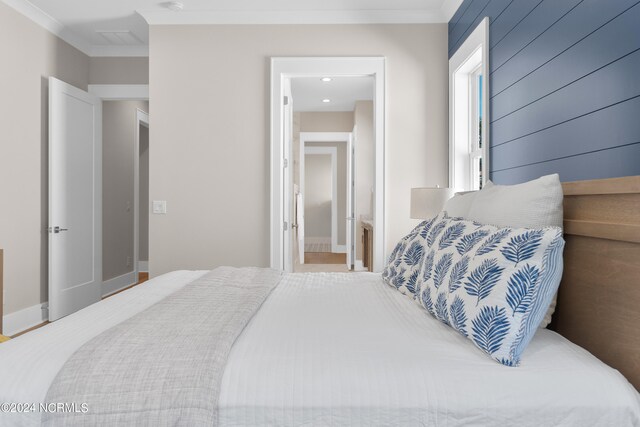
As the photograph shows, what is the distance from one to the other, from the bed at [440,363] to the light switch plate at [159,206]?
2273 millimetres

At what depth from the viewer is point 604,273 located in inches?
49.9

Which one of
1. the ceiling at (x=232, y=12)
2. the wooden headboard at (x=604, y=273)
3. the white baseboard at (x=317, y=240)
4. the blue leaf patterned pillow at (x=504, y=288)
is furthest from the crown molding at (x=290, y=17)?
the white baseboard at (x=317, y=240)

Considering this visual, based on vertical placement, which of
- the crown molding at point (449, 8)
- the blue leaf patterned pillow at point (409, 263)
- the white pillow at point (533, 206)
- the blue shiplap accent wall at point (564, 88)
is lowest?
the blue leaf patterned pillow at point (409, 263)

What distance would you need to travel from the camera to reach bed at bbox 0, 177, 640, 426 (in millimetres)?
1027

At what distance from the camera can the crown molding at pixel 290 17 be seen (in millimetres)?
3598

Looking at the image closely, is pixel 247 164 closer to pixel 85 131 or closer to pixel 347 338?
pixel 85 131

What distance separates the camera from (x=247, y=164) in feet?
12.1

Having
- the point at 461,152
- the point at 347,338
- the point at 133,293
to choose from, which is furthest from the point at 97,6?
the point at 347,338

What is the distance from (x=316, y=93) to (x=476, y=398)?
5569 mm

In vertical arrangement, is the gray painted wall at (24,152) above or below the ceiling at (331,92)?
below

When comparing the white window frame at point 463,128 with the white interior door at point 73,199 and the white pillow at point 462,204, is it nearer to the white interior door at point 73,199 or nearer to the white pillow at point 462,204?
the white pillow at point 462,204

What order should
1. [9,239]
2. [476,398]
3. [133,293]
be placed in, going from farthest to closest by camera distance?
[9,239] → [133,293] → [476,398]

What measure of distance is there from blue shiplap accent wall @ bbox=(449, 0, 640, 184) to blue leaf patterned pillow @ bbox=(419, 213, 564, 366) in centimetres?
52

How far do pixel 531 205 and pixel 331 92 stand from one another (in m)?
4.98
